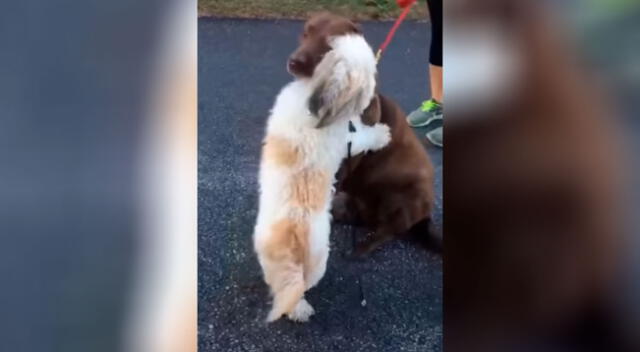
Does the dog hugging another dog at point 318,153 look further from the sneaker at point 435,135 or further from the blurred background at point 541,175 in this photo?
the blurred background at point 541,175

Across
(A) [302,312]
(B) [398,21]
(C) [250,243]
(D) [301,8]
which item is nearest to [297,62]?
(D) [301,8]

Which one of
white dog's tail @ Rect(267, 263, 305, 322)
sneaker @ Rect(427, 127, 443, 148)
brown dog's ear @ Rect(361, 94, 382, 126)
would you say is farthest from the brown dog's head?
white dog's tail @ Rect(267, 263, 305, 322)

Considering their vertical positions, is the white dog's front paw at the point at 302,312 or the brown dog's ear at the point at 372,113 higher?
the brown dog's ear at the point at 372,113

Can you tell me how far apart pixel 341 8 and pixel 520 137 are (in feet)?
1.54

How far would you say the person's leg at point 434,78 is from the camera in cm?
160

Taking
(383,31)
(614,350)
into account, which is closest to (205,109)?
(383,31)

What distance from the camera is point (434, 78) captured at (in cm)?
161

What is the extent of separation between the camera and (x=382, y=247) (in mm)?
1630

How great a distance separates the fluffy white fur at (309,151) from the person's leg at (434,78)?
0.09m

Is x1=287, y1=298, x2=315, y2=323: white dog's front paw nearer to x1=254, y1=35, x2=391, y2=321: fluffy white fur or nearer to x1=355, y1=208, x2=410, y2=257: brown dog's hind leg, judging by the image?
x1=254, y1=35, x2=391, y2=321: fluffy white fur

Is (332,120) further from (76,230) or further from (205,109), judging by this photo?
(76,230)

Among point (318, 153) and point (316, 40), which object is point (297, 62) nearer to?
point (316, 40)

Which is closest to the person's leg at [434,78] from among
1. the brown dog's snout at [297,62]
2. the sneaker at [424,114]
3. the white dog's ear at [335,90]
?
the sneaker at [424,114]

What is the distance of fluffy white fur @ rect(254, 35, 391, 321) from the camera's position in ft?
5.07
